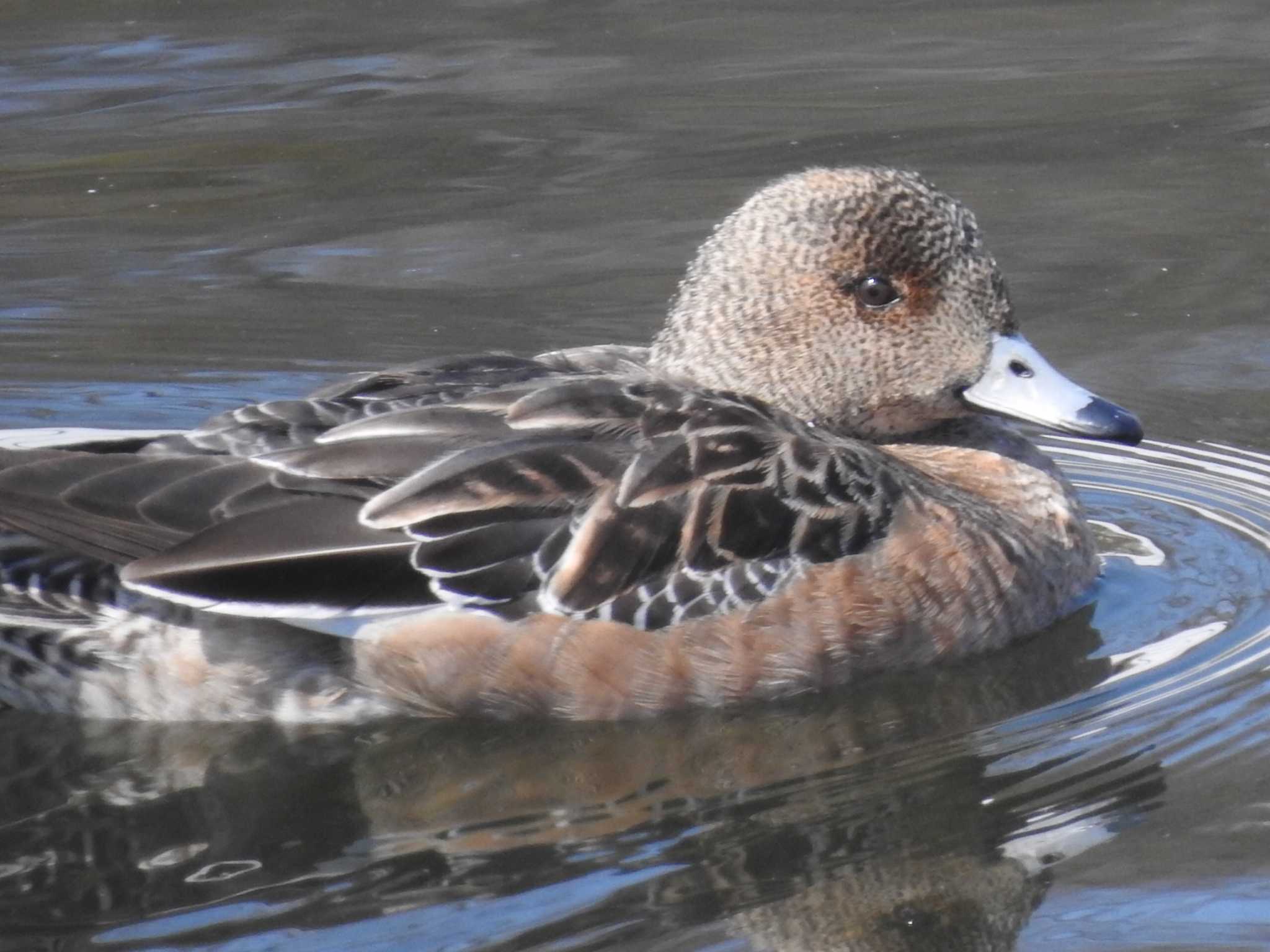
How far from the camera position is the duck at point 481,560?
16.8 feet

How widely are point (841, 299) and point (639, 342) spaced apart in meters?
1.93

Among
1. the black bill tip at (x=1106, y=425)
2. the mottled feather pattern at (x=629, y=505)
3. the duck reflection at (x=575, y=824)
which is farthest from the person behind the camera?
the black bill tip at (x=1106, y=425)

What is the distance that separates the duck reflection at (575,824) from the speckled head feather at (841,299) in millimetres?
874

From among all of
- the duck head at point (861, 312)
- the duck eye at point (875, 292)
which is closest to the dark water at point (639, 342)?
the duck head at point (861, 312)

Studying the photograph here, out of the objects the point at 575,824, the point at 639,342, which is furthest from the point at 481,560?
the point at 639,342

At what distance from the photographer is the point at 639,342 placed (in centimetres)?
781

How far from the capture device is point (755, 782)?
4949 mm

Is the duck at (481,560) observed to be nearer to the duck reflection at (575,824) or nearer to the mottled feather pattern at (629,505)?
the mottled feather pattern at (629,505)

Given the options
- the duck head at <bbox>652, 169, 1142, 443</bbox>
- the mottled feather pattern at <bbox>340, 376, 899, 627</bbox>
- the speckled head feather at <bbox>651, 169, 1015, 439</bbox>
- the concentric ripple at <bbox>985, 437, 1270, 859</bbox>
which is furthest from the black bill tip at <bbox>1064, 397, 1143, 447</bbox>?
the mottled feather pattern at <bbox>340, 376, 899, 627</bbox>

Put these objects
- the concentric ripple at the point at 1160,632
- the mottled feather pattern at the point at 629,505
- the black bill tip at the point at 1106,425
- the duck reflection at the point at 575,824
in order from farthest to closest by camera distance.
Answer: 1. the black bill tip at the point at 1106,425
2. the mottled feather pattern at the point at 629,505
3. the concentric ripple at the point at 1160,632
4. the duck reflection at the point at 575,824

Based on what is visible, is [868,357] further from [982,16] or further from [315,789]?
[982,16]

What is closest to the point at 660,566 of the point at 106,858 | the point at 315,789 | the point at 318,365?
the point at 315,789

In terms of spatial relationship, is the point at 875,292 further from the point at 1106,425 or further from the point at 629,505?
the point at 629,505

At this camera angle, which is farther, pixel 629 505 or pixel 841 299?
pixel 841 299
